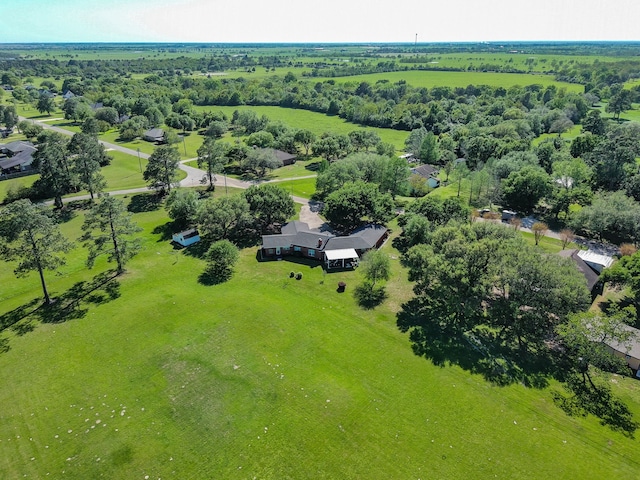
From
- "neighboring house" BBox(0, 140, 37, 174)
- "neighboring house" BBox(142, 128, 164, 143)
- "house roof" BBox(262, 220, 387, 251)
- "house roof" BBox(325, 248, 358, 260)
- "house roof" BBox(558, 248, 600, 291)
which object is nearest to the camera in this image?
"house roof" BBox(558, 248, 600, 291)

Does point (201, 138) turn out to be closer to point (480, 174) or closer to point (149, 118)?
point (149, 118)

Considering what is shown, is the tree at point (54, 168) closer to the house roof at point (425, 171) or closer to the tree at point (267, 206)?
the tree at point (267, 206)

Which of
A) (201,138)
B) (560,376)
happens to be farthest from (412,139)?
(560,376)

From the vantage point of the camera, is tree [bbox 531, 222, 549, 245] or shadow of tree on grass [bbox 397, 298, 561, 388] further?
tree [bbox 531, 222, 549, 245]

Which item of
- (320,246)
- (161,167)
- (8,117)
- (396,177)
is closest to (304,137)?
(396,177)

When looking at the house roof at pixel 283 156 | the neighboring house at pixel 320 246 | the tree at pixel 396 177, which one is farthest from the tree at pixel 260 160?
the neighboring house at pixel 320 246

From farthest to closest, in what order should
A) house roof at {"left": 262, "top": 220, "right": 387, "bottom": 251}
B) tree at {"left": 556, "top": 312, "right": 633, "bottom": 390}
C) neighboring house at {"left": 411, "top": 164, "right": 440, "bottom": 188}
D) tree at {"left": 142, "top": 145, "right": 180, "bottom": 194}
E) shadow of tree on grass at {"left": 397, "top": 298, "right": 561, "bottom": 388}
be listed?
1. neighboring house at {"left": 411, "top": 164, "right": 440, "bottom": 188}
2. tree at {"left": 142, "top": 145, "right": 180, "bottom": 194}
3. house roof at {"left": 262, "top": 220, "right": 387, "bottom": 251}
4. shadow of tree on grass at {"left": 397, "top": 298, "right": 561, "bottom": 388}
5. tree at {"left": 556, "top": 312, "right": 633, "bottom": 390}

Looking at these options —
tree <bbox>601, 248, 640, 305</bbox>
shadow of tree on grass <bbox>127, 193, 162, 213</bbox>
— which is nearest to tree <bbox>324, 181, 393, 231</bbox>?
tree <bbox>601, 248, 640, 305</bbox>

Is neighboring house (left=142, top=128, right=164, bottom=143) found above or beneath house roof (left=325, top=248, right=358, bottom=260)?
above

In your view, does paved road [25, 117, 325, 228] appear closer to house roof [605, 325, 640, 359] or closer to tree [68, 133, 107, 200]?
tree [68, 133, 107, 200]
